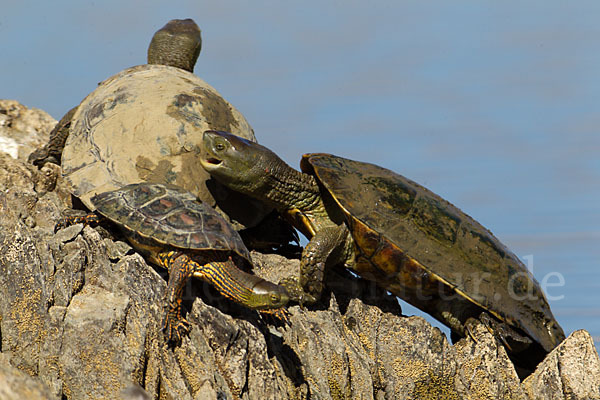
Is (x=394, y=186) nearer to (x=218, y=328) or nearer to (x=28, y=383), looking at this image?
(x=218, y=328)

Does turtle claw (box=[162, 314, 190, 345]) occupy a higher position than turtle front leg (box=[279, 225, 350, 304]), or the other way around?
turtle front leg (box=[279, 225, 350, 304])

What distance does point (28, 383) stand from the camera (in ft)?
14.3

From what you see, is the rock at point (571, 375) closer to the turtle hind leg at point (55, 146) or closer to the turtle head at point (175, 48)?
the turtle hind leg at point (55, 146)

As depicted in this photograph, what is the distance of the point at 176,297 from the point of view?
6004mm

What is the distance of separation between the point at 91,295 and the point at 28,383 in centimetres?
188

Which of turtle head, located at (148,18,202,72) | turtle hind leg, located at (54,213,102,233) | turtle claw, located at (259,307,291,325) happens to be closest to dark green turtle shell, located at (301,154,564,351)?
turtle claw, located at (259,307,291,325)

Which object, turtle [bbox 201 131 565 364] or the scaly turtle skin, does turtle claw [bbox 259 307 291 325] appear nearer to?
turtle [bbox 201 131 565 364]

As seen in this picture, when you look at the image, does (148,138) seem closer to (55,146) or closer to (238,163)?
(238,163)

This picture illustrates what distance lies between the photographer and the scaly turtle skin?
753 cm

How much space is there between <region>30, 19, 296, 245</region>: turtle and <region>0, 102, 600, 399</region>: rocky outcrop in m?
0.52

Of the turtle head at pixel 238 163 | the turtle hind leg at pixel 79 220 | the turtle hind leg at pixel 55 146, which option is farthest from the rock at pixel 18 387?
the turtle hind leg at pixel 55 146

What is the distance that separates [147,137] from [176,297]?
2356mm

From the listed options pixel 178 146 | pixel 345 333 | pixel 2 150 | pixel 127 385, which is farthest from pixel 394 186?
pixel 2 150

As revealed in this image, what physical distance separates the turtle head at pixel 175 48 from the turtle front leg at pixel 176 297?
4933 millimetres
